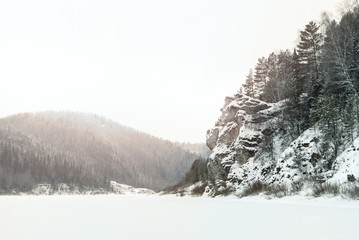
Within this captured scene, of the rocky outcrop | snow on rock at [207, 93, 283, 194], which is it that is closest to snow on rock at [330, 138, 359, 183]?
snow on rock at [207, 93, 283, 194]

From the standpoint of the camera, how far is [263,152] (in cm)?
3862

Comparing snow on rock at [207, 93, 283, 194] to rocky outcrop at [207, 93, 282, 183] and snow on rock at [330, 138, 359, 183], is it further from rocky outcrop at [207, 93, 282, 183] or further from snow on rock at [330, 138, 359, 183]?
snow on rock at [330, 138, 359, 183]

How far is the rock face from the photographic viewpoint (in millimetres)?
24828

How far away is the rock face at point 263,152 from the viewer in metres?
24.8

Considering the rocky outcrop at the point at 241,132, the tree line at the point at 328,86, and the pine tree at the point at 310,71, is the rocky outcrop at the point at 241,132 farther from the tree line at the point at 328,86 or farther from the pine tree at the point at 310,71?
the pine tree at the point at 310,71

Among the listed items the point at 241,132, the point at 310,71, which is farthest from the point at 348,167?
the point at 241,132

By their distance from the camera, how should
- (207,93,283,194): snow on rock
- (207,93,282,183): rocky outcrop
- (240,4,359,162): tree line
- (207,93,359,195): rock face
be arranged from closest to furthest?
(207,93,359,195): rock face < (240,4,359,162): tree line < (207,93,283,194): snow on rock < (207,93,282,183): rocky outcrop

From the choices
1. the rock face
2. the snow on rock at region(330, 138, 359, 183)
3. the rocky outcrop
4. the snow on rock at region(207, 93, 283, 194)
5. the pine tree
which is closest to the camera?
the snow on rock at region(330, 138, 359, 183)

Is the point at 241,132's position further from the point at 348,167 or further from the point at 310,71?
the point at 348,167

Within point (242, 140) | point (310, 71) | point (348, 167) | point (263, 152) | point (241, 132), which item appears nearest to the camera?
point (348, 167)

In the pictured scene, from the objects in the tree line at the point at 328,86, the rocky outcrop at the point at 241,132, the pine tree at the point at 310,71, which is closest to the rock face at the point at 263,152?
the rocky outcrop at the point at 241,132

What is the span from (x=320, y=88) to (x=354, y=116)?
11.4m

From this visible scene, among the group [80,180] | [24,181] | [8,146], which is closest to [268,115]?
[24,181]

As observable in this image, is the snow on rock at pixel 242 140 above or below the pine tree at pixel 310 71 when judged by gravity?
below
